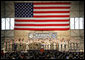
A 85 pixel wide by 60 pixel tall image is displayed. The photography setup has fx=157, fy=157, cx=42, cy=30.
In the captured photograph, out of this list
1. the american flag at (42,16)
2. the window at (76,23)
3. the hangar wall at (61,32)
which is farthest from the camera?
the window at (76,23)

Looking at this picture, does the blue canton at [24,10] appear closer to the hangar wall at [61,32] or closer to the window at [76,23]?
the hangar wall at [61,32]

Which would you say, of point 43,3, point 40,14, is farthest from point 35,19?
point 43,3

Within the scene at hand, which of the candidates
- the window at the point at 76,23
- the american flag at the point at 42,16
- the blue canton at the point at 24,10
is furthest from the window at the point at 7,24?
the window at the point at 76,23

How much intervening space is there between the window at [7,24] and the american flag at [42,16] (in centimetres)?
108

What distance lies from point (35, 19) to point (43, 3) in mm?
3006

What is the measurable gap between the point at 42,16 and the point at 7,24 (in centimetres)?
619

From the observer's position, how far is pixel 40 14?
86.0ft

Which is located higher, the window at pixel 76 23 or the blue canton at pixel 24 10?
the blue canton at pixel 24 10

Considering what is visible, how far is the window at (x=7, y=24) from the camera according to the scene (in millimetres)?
26828

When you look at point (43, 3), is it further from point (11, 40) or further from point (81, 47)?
point (81, 47)

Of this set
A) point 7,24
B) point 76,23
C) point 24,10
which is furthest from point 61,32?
point 7,24

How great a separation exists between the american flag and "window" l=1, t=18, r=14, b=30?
1083 millimetres

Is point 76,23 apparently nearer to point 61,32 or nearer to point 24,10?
point 61,32

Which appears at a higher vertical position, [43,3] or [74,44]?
[43,3]
